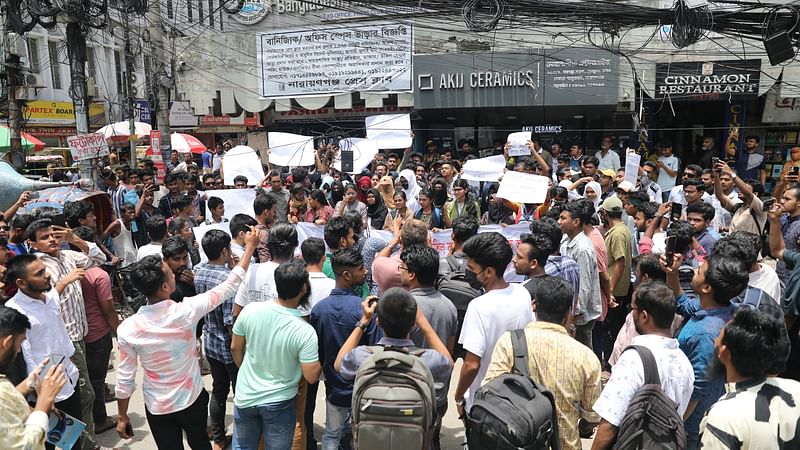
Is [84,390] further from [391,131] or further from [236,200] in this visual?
[391,131]

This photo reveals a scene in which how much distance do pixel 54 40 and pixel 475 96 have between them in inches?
927

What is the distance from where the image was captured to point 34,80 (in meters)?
24.0

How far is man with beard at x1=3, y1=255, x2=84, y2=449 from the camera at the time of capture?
333 centimetres

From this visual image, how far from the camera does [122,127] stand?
17922 millimetres

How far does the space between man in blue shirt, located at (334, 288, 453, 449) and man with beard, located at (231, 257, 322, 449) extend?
0.28 metres

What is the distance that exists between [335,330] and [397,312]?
2.21 ft

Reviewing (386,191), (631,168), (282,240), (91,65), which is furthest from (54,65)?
(282,240)

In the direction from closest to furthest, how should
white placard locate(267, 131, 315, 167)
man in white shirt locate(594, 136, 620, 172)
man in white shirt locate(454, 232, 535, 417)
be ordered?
man in white shirt locate(454, 232, 535, 417) < white placard locate(267, 131, 315, 167) < man in white shirt locate(594, 136, 620, 172)

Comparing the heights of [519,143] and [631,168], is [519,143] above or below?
above

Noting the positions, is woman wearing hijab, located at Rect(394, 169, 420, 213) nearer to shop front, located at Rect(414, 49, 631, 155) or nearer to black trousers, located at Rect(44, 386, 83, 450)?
shop front, located at Rect(414, 49, 631, 155)

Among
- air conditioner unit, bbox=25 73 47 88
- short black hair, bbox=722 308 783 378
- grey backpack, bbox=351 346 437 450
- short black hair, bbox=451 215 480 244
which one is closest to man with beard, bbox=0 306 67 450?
grey backpack, bbox=351 346 437 450

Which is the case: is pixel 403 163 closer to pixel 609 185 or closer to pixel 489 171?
pixel 489 171

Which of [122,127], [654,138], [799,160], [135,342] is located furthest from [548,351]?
[122,127]

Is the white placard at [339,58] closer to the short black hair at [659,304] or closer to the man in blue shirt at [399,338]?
the man in blue shirt at [399,338]
